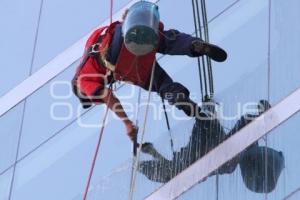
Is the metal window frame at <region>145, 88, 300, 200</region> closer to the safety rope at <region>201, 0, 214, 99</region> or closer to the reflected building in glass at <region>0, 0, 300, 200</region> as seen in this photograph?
the reflected building in glass at <region>0, 0, 300, 200</region>

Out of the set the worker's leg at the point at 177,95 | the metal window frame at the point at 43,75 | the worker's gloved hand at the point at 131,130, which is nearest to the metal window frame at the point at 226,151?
the worker's leg at the point at 177,95

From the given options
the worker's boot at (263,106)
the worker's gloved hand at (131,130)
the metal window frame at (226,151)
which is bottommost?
the metal window frame at (226,151)

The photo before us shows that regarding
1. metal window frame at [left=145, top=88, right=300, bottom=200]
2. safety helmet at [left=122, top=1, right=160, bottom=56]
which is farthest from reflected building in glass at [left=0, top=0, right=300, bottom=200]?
safety helmet at [left=122, top=1, right=160, bottom=56]

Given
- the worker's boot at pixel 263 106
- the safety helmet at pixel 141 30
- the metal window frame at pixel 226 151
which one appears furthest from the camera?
the worker's boot at pixel 263 106

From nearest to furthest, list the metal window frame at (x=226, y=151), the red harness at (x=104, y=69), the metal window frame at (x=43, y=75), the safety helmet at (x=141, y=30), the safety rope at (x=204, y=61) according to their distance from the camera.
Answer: the safety helmet at (x=141, y=30) < the metal window frame at (x=226, y=151) < the red harness at (x=104, y=69) < the safety rope at (x=204, y=61) < the metal window frame at (x=43, y=75)

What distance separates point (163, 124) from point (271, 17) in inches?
32.3

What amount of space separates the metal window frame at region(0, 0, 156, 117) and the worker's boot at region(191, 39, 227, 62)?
7.16 feet

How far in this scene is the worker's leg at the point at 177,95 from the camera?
7.29 meters

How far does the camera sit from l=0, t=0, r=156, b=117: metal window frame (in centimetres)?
928

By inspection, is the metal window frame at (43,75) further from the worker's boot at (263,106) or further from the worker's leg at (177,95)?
the worker's boot at (263,106)

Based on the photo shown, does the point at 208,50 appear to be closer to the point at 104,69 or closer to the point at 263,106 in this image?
the point at 263,106

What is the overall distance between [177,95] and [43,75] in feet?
7.33

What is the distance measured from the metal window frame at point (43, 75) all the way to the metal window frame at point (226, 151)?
223 centimetres

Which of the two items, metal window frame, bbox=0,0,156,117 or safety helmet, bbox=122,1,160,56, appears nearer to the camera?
safety helmet, bbox=122,1,160,56
